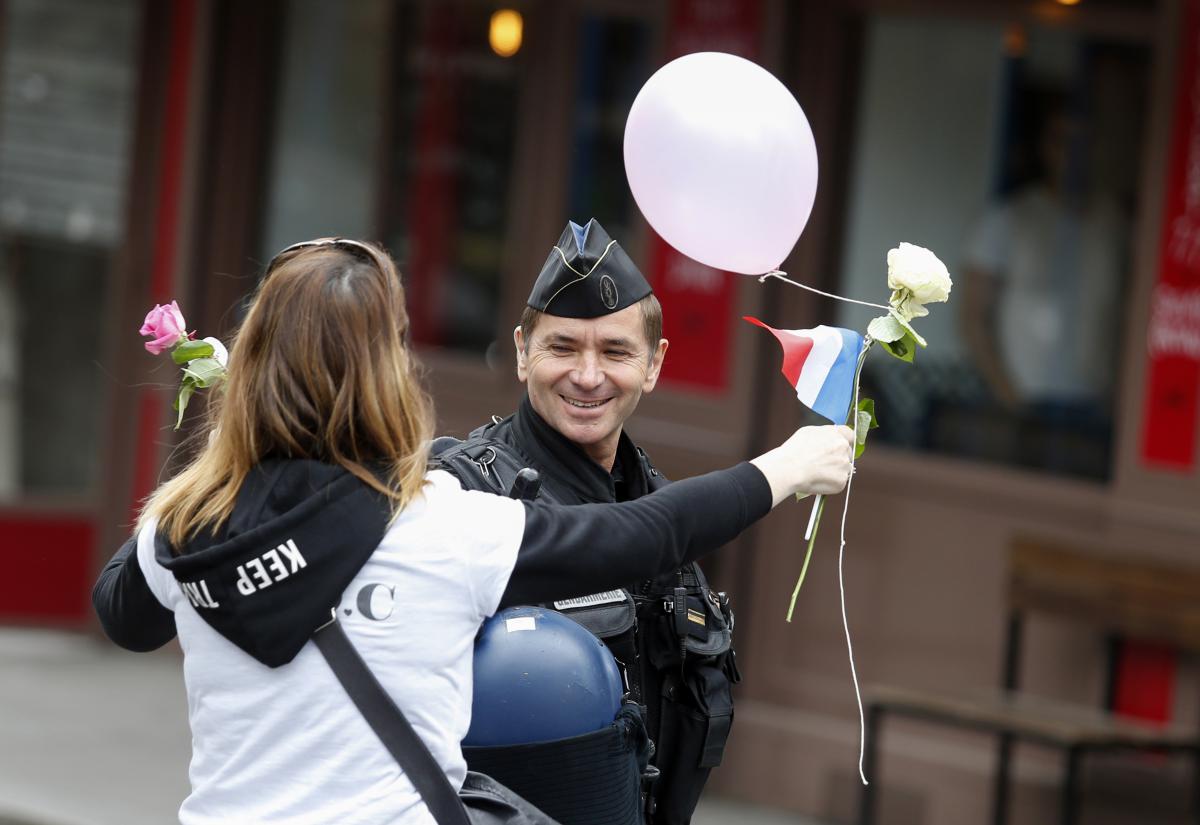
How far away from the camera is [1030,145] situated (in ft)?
19.8

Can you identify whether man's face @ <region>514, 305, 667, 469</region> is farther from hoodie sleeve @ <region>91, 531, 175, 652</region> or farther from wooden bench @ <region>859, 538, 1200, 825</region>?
wooden bench @ <region>859, 538, 1200, 825</region>

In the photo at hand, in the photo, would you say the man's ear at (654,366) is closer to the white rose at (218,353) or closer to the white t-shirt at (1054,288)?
the white rose at (218,353)

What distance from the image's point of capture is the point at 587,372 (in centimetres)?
284

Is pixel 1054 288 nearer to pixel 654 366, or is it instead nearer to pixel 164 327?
pixel 654 366

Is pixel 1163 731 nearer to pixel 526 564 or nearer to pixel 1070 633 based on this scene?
pixel 1070 633

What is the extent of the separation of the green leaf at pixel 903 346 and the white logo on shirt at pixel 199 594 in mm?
1073

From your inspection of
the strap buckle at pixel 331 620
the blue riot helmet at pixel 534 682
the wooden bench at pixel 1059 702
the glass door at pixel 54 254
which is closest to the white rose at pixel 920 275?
the blue riot helmet at pixel 534 682

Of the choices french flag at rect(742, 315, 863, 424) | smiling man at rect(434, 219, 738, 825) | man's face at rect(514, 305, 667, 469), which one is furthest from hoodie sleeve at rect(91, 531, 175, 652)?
french flag at rect(742, 315, 863, 424)

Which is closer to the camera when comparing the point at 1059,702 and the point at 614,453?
the point at 614,453

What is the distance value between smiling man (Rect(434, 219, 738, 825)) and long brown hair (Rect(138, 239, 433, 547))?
19.7 inches

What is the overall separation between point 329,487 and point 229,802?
0.42m

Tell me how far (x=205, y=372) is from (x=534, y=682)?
68 cm

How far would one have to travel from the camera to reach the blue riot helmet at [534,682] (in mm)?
2500

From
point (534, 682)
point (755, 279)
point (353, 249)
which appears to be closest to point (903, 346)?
point (534, 682)
